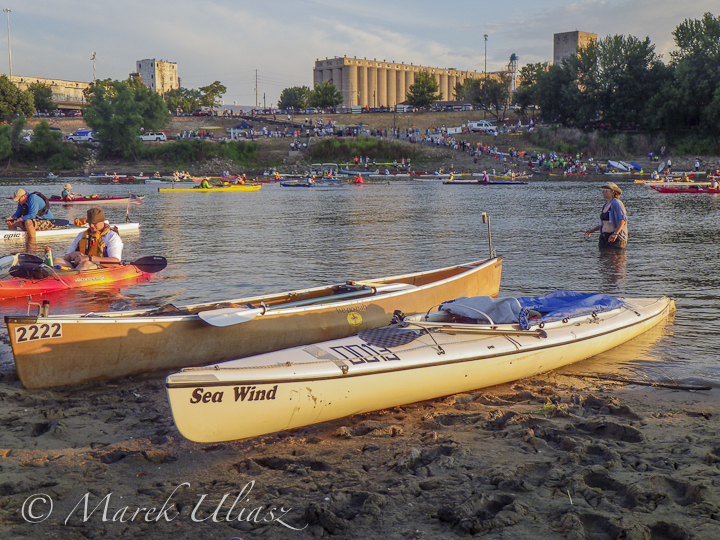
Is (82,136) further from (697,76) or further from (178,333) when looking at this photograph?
(178,333)

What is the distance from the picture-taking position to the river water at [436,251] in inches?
402

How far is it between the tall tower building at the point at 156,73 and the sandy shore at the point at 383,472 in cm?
18583

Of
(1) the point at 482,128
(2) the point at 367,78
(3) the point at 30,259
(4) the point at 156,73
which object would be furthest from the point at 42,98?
(3) the point at 30,259

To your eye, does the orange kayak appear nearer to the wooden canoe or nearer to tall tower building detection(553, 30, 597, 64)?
the wooden canoe

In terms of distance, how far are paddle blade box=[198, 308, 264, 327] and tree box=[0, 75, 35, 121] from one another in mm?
103382

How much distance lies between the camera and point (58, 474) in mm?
4844

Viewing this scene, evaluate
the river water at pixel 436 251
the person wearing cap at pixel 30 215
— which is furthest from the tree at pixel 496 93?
the person wearing cap at pixel 30 215

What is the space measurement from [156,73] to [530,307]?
188979mm

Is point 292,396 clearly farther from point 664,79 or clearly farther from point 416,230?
point 664,79

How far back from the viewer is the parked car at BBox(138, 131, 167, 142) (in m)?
85.8

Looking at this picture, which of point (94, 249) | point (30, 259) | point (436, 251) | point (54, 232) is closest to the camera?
point (30, 259)

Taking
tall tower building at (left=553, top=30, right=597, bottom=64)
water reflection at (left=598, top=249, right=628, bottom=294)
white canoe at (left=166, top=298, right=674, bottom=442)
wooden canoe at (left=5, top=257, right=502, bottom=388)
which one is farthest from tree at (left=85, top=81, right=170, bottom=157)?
tall tower building at (left=553, top=30, right=597, bottom=64)

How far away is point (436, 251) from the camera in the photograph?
60.3 feet

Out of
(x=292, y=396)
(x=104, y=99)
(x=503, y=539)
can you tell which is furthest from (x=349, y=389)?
(x=104, y=99)
